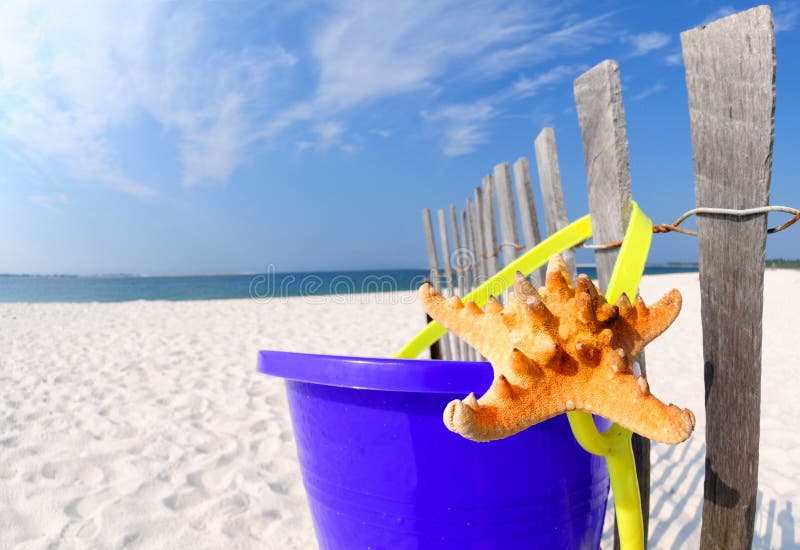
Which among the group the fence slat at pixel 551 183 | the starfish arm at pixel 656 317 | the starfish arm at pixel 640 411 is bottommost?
the starfish arm at pixel 640 411

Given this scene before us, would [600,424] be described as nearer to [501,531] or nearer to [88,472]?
[501,531]

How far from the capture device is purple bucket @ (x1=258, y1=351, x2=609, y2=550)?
957 millimetres

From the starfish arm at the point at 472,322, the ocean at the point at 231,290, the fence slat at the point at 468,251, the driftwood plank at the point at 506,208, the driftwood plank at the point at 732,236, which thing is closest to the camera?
the starfish arm at the point at 472,322

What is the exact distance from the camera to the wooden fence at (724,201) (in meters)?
1.15

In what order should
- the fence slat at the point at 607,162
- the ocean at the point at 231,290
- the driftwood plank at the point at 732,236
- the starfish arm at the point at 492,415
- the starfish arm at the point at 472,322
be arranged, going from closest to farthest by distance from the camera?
the starfish arm at the point at 492,415 < the starfish arm at the point at 472,322 < the driftwood plank at the point at 732,236 < the fence slat at the point at 607,162 < the ocean at the point at 231,290

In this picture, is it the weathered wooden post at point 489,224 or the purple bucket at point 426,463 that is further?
the weathered wooden post at point 489,224

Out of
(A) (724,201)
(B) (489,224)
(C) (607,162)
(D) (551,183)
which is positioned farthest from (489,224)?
(A) (724,201)

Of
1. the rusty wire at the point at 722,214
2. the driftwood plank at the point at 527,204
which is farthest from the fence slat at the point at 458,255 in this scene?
the rusty wire at the point at 722,214

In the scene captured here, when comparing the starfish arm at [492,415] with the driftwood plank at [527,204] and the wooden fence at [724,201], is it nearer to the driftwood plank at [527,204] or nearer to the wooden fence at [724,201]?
the wooden fence at [724,201]

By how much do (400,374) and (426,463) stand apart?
0.20 meters

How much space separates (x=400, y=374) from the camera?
921 millimetres

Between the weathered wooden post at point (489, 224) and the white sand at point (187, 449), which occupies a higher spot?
the weathered wooden post at point (489, 224)

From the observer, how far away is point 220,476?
2459mm

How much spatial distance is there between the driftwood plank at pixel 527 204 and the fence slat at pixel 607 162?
3.11 ft
